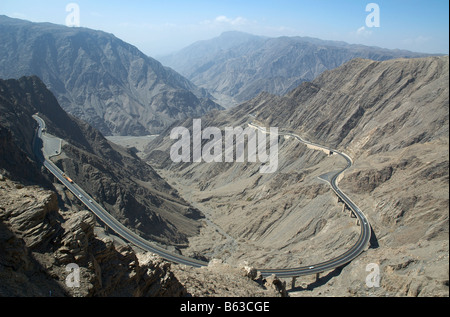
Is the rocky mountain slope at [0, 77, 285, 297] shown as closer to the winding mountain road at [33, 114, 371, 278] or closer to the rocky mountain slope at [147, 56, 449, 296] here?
the winding mountain road at [33, 114, 371, 278]

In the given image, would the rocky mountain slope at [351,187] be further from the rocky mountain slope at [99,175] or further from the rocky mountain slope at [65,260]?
the rocky mountain slope at [65,260]

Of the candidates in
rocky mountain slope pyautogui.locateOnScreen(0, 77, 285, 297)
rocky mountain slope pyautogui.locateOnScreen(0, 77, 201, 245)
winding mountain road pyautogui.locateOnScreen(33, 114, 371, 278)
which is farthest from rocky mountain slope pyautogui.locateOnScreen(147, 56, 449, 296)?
rocky mountain slope pyautogui.locateOnScreen(0, 77, 285, 297)

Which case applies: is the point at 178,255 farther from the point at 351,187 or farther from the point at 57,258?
the point at 57,258

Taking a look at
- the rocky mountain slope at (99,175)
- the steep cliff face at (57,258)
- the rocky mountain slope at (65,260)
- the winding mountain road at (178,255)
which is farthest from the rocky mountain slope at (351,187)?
the steep cliff face at (57,258)

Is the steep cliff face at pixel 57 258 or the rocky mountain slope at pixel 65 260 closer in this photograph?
the steep cliff face at pixel 57 258

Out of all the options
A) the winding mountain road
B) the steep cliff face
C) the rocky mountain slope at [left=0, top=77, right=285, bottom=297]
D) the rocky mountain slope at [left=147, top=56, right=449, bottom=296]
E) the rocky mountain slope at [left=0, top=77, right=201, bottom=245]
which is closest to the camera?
the steep cliff face

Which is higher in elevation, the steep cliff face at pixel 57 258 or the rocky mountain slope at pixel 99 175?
the steep cliff face at pixel 57 258

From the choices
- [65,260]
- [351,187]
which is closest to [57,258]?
[65,260]
